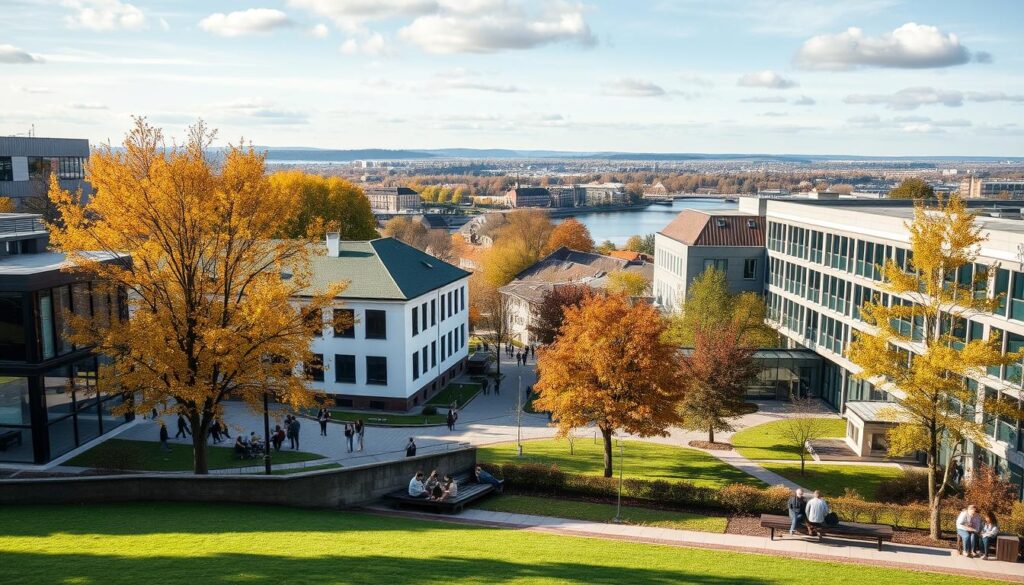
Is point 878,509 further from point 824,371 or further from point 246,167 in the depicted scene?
point 824,371

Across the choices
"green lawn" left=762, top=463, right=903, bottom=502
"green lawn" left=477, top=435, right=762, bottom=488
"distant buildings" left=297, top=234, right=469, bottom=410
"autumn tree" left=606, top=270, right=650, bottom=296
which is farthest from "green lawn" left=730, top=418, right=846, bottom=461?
"autumn tree" left=606, top=270, right=650, bottom=296

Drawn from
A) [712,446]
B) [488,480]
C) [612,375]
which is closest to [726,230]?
[712,446]

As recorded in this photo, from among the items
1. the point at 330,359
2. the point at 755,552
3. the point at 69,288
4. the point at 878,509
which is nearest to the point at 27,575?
the point at 755,552

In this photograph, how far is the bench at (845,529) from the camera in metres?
23.3

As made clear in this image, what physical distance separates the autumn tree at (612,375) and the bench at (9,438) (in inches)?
815

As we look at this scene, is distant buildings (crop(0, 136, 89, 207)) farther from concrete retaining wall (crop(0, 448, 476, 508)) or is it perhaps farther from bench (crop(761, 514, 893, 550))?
bench (crop(761, 514, 893, 550))

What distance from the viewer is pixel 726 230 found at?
62.9 m

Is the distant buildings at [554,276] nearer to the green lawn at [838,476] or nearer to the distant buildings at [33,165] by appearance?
the green lawn at [838,476]

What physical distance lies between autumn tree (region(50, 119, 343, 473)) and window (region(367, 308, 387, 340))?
18.5 m

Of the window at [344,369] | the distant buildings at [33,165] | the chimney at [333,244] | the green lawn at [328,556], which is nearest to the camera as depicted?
the green lawn at [328,556]

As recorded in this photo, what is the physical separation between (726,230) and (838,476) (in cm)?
3005

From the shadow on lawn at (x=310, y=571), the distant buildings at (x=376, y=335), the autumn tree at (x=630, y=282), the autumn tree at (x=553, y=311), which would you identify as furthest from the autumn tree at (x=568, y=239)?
the shadow on lawn at (x=310, y=571)

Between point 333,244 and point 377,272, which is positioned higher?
point 333,244

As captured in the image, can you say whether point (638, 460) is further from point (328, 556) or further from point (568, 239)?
point (568, 239)
